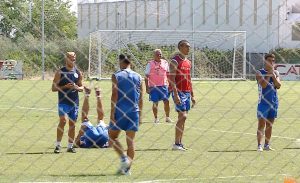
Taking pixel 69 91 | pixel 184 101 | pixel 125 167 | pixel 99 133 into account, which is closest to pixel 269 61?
pixel 184 101

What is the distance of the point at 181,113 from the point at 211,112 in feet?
32.3

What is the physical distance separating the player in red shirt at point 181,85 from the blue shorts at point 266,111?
4.08ft

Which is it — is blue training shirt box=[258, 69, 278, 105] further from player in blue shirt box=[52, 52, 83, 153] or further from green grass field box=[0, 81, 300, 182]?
player in blue shirt box=[52, 52, 83, 153]

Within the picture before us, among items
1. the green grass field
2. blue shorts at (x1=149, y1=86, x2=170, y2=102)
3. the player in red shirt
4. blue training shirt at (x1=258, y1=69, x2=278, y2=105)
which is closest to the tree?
the green grass field

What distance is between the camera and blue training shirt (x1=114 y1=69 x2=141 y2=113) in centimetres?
1152

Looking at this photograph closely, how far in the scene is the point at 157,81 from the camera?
20.8m

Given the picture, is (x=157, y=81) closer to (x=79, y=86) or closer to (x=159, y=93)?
(x=159, y=93)

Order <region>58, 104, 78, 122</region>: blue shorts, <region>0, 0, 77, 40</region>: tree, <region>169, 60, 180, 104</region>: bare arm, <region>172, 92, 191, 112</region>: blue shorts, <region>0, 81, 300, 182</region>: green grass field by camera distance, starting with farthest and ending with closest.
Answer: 1. <region>172, 92, 191, 112</region>: blue shorts
2. <region>58, 104, 78, 122</region>: blue shorts
3. <region>169, 60, 180, 104</region>: bare arm
4. <region>0, 81, 300, 182</region>: green grass field
5. <region>0, 0, 77, 40</region>: tree

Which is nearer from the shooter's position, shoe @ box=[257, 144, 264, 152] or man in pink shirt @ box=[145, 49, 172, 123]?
shoe @ box=[257, 144, 264, 152]

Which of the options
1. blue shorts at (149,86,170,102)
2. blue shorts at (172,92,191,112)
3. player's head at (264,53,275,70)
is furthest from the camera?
blue shorts at (149,86,170,102)

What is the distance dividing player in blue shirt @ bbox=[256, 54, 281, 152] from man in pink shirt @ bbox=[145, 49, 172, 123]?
5465 mm

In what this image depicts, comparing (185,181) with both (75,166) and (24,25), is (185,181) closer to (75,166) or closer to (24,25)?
(75,166)

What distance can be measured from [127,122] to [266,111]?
385 centimetres

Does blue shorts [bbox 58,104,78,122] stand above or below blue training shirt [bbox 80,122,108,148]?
above
